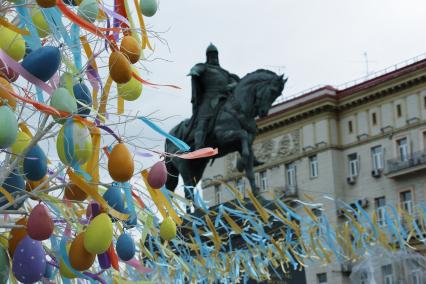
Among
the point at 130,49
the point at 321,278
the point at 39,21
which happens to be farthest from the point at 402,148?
the point at 130,49

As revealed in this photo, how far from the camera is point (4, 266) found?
218 inches

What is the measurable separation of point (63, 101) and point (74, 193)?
86 centimetres

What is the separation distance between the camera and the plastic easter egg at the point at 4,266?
5.50 m

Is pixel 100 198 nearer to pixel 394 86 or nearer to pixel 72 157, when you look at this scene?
pixel 72 157

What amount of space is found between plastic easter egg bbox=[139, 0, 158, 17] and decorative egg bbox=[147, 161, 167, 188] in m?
0.94

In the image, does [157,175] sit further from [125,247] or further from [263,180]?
[263,180]

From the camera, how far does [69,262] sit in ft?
18.3

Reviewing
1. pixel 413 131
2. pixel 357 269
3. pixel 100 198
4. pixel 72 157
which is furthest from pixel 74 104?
pixel 413 131

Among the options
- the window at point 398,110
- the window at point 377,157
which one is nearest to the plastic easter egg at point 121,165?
the window at point 398,110

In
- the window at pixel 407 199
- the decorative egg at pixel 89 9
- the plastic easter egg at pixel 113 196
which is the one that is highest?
the window at pixel 407 199

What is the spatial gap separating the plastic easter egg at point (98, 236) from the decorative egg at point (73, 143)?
1.07 feet

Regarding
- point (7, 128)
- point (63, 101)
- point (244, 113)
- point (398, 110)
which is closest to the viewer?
point (7, 128)

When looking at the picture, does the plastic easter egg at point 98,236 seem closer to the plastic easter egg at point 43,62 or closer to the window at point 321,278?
the plastic easter egg at point 43,62

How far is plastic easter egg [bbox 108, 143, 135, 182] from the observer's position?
17.2 feet
